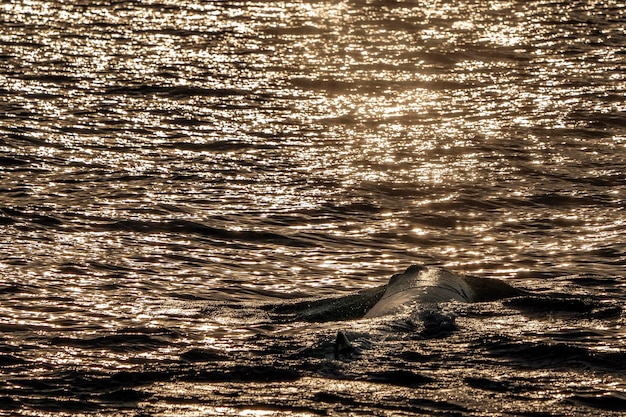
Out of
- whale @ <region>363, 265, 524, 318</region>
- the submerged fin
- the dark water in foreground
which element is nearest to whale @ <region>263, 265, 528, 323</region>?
whale @ <region>363, 265, 524, 318</region>

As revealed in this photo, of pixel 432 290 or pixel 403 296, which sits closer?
pixel 403 296

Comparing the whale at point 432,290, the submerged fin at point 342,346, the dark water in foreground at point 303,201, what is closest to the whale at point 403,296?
the whale at point 432,290

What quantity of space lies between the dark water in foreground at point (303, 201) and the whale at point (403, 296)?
0.21 meters

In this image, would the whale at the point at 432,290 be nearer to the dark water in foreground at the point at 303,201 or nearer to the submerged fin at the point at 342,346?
the dark water in foreground at the point at 303,201

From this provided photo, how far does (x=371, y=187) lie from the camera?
13672 mm

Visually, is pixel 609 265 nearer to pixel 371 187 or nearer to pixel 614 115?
pixel 371 187

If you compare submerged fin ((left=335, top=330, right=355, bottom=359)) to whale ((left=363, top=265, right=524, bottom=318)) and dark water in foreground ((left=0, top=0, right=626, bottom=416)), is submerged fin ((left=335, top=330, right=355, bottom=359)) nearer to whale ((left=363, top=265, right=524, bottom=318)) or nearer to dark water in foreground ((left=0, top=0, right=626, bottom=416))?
dark water in foreground ((left=0, top=0, right=626, bottom=416))

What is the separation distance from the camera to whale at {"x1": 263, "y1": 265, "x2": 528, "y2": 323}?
9164mm

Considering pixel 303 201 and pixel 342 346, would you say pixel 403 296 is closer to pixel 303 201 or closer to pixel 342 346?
pixel 342 346

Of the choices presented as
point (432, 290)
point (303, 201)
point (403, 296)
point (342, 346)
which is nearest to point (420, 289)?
point (432, 290)

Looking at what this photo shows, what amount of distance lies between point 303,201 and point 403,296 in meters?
4.02

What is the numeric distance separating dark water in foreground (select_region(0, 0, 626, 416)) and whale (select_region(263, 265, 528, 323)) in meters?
0.21

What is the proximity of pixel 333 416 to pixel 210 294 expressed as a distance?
3.24 metres

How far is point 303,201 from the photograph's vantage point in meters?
13.1
